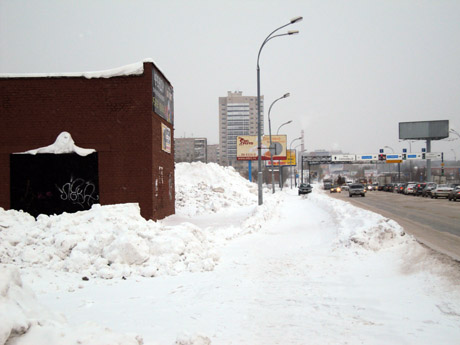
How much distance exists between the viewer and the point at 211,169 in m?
36.4

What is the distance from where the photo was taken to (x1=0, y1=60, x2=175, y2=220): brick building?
1442 centimetres

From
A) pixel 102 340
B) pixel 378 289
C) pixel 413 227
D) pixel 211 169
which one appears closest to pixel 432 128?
pixel 211 169

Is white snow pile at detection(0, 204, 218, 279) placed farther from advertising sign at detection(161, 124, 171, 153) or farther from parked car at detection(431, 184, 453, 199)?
parked car at detection(431, 184, 453, 199)

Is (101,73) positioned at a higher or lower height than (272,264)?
higher

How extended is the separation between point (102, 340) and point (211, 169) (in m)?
32.9

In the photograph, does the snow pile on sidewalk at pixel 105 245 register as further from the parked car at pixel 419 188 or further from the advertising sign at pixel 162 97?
the parked car at pixel 419 188

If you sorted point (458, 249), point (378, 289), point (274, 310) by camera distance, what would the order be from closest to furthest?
point (274, 310) → point (378, 289) → point (458, 249)

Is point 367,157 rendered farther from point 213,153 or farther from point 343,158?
point 213,153

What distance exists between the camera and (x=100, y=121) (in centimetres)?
1453

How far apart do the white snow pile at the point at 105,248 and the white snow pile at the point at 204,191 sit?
35.9ft

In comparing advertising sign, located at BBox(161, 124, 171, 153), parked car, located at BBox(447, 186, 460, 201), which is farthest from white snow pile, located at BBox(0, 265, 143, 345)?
parked car, located at BBox(447, 186, 460, 201)

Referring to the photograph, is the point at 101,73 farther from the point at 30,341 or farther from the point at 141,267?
the point at 30,341

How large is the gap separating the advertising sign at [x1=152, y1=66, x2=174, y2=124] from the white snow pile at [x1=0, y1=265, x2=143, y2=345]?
11.5m

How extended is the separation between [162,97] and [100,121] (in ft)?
10.4
